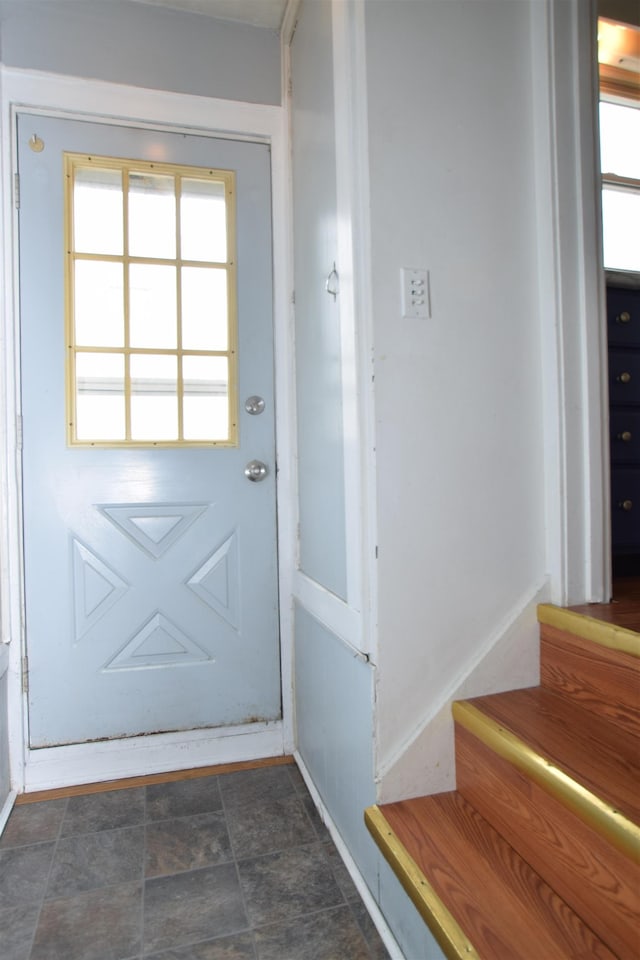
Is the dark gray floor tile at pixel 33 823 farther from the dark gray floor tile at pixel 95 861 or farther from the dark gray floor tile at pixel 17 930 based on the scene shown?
the dark gray floor tile at pixel 17 930

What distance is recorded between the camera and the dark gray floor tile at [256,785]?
5.23 ft

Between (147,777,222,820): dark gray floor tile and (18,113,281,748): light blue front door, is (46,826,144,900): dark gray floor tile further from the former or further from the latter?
(18,113,281,748): light blue front door

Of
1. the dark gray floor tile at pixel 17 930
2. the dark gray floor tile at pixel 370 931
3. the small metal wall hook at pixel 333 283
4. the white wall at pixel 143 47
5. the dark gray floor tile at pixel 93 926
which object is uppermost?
the white wall at pixel 143 47

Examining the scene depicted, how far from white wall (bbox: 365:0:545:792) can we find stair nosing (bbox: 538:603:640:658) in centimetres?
5

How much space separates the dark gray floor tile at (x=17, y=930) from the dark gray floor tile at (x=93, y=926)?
2 centimetres

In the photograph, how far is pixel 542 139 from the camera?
4.09 feet

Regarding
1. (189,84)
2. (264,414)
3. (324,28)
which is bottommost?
(264,414)

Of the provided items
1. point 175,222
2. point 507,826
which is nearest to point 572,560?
Answer: point 507,826

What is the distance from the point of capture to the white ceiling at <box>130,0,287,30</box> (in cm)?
175

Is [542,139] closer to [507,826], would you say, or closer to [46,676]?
[507,826]

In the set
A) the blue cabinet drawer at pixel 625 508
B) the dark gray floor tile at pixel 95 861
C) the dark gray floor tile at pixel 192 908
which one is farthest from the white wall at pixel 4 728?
the blue cabinet drawer at pixel 625 508

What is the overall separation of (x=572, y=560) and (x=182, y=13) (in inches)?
82.6

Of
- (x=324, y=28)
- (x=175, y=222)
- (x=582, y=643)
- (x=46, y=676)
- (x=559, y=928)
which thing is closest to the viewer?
(x=559, y=928)

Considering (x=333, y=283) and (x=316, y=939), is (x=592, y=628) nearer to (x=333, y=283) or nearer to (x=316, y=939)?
(x=316, y=939)
